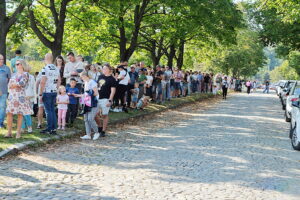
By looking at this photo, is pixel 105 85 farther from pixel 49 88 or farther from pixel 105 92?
pixel 49 88

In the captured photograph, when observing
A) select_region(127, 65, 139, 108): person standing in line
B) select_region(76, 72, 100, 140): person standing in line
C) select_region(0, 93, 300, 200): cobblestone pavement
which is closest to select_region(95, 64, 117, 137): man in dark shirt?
select_region(76, 72, 100, 140): person standing in line

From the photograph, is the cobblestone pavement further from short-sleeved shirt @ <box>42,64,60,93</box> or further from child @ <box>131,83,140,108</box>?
child @ <box>131,83,140,108</box>

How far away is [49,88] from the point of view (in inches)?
387

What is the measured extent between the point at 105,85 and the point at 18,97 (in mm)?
2438

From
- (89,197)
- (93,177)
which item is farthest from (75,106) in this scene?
(89,197)

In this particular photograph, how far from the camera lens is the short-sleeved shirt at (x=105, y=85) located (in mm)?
10750

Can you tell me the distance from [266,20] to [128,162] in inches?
888

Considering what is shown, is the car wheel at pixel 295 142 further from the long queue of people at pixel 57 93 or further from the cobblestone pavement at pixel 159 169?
the long queue of people at pixel 57 93

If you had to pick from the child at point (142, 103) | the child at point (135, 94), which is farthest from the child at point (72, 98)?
the child at point (142, 103)

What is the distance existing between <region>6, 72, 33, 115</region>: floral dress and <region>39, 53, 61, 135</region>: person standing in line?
0.59 meters

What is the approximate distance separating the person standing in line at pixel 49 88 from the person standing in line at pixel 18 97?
1.96 feet

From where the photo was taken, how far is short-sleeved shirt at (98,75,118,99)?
10.8 m

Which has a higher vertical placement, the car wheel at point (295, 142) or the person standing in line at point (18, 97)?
the person standing in line at point (18, 97)

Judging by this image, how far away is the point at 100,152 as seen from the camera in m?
8.56
